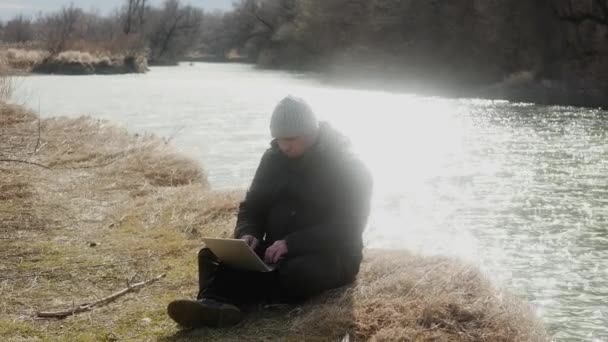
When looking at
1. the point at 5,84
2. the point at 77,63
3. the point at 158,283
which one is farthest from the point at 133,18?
the point at 158,283

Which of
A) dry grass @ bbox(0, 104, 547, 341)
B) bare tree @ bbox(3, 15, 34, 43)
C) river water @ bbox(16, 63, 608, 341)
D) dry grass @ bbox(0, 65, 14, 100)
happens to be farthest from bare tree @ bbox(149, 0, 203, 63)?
dry grass @ bbox(0, 104, 547, 341)

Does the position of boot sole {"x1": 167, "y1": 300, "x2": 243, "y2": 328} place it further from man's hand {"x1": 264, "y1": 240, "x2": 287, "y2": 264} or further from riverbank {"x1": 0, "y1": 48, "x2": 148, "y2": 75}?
riverbank {"x1": 0, "y1": 48, "x2": 148, "y2": 75}

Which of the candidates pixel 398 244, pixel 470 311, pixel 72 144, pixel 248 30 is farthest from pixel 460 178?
pixel 248 30

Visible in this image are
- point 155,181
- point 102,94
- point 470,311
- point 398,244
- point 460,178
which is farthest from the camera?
point 102,94

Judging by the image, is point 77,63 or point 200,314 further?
point 77,63

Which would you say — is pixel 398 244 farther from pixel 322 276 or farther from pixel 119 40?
pixel 119 40

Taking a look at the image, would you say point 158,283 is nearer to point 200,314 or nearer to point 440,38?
point 200,314

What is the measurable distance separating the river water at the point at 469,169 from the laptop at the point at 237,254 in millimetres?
1880

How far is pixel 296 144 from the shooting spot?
3584 millimetres

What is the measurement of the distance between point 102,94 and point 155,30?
138ft

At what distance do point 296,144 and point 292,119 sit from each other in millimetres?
151

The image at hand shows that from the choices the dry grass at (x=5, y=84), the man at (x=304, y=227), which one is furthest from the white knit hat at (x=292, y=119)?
the dry grass at (x=5, y=84)

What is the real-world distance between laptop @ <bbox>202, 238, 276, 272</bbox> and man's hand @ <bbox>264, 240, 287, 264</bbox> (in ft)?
0.11

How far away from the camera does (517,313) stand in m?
3.64
